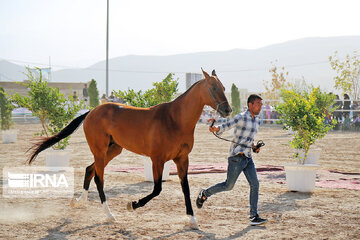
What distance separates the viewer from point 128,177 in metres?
10.6

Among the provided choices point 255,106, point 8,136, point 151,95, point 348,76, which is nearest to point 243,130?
point 255,106

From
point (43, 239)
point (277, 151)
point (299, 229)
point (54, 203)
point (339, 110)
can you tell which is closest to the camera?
point (43, 239)

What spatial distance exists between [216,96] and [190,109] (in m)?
0.47

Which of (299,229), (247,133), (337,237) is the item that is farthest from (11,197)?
(337,237)

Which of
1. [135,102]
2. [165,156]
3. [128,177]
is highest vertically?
[135,102]

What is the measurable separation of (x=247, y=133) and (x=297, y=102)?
10.0 feet

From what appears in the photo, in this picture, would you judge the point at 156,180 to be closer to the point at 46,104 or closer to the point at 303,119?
the point at 303,119

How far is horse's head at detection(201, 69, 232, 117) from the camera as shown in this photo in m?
6.16

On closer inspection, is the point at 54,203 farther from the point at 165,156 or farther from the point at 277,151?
the point at 277,151

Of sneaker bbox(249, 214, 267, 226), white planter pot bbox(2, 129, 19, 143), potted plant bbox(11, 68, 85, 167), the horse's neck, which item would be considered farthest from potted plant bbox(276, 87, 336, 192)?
white planter pot bbox(2, 129, 19, 143)

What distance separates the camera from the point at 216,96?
6258 mm

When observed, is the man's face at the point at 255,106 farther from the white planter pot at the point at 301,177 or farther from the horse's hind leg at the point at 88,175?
the white planter pot at the point at 301,177

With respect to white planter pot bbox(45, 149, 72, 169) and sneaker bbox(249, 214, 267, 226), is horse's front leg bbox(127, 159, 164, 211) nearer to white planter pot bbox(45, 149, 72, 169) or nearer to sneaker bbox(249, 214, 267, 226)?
sneaker bbox(249, 214, 267, 226)

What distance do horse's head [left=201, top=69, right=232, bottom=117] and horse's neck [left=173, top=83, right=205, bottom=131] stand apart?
147mm
